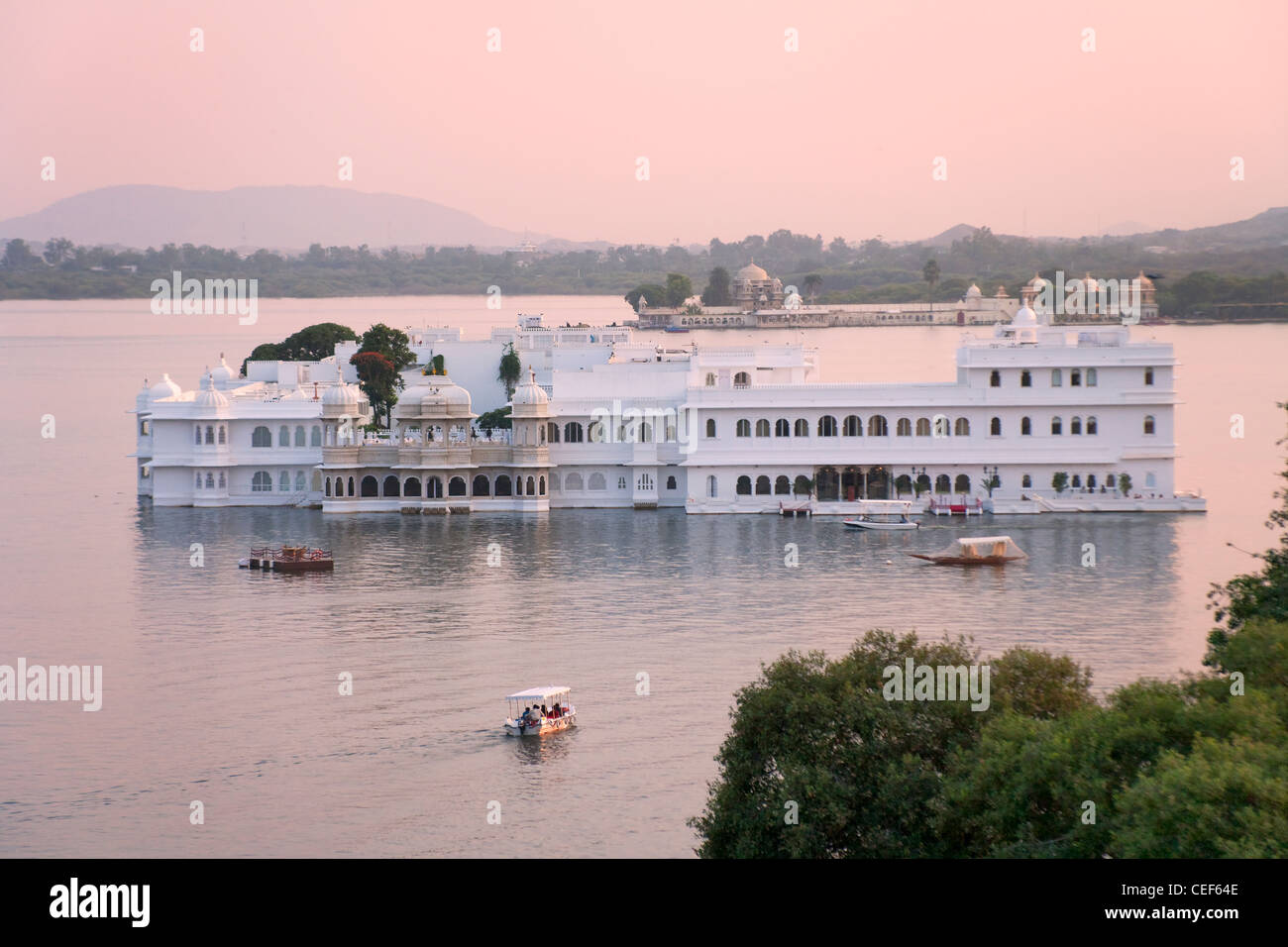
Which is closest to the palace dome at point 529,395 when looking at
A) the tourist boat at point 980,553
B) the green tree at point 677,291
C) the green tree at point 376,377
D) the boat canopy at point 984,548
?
the green tree at point 376,377

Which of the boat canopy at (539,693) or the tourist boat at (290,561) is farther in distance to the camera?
the tourist boat at (290,561)

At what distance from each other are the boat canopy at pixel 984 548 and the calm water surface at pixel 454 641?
711mm

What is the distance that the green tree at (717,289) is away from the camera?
19500cm

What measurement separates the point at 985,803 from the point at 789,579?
21.9 meters

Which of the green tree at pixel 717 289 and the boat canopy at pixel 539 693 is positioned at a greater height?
the green tree at pixel 717 289

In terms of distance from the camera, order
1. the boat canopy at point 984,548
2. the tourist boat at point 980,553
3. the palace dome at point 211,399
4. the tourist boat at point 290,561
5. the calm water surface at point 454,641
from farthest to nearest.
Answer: the palace dome at point 211,399 → the tourist boat at point 290,561 → the boat canopy at point 984,548 → the tourist boat at point 980,553 → the calm water surface at point 454,641

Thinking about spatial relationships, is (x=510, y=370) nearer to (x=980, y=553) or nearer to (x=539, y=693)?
(x=980, y=553)

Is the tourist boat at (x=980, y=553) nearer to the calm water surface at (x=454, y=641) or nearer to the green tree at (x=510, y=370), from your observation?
the calm water surface at (x=454, y=641)

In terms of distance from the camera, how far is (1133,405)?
50406 millimetres

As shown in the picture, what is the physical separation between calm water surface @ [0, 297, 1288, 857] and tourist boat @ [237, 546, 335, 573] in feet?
2.83

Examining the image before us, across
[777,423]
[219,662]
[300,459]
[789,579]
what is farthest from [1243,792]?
[300,459]

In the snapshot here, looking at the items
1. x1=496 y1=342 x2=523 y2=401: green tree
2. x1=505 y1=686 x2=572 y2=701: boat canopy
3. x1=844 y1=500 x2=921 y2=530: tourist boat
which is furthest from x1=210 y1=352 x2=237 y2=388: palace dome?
x1=505 y1=686 x2=572 y2=701: boat canopy
